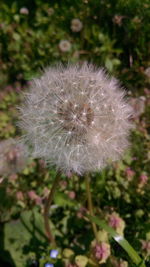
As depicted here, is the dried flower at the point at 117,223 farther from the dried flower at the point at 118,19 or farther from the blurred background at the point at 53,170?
the dried flower at the point at 118,19

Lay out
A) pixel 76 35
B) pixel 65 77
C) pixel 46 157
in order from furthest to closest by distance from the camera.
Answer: pixel 76 35 < pixel 65 77 < pixel 46 157

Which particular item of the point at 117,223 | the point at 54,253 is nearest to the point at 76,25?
the point at 117,223

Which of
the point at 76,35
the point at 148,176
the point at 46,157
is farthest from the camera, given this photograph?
the point at 76,35

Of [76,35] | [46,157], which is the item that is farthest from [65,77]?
[76,35]

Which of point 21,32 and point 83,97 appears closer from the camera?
point 83,97

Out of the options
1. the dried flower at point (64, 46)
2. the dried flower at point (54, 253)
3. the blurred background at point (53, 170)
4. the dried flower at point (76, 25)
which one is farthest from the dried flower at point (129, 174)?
the dried flower at point (76, 25)

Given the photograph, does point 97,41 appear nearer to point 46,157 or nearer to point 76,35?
point 76,35
